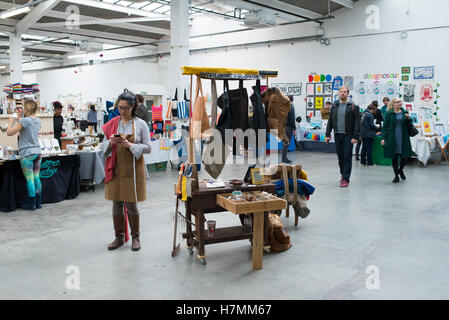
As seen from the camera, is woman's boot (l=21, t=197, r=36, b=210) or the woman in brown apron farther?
woman's boot (l=21, t=197, r=36, b=210)

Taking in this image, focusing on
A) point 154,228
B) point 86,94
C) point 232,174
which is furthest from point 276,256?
point 86,94

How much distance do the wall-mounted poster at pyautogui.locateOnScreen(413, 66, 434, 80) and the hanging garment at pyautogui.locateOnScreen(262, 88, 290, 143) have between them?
8190 mm

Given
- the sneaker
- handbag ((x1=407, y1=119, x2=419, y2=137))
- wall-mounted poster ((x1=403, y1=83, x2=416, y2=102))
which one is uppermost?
wall-mounted poster ((x1=403, y1=83, x2=416, y2=102))

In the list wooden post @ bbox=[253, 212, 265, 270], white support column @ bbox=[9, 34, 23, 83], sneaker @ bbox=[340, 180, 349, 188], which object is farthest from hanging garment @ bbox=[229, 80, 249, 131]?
white support column @ bbox=[9, 34, 23, 83]

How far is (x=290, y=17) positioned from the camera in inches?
485

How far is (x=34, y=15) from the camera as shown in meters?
12.4

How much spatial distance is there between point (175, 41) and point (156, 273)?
729cm

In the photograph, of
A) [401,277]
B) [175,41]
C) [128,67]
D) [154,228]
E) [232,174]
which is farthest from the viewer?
[128,67]

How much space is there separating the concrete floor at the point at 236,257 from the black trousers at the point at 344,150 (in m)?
0.97

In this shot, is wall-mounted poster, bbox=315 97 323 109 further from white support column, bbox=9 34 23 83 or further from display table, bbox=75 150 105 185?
white support column, bbox=9 34 23 83

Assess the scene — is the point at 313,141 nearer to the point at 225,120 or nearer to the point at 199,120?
the point at 225,120

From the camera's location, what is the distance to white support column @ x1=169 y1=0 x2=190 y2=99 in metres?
9.45

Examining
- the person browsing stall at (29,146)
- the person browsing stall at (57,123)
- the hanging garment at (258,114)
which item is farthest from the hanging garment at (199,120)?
the person browsing stall at (57,123)

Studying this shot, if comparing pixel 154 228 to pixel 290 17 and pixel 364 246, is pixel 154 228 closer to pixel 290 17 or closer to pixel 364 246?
pixel 364 246
